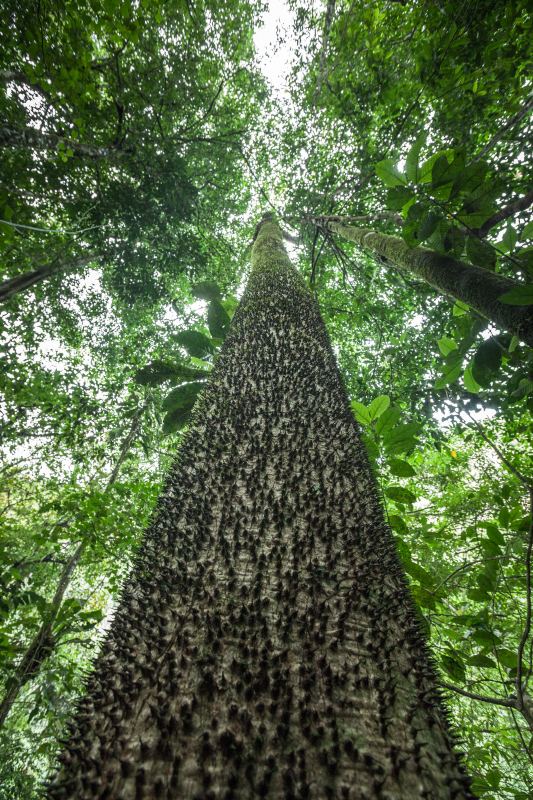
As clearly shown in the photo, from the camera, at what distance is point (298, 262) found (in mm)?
7871

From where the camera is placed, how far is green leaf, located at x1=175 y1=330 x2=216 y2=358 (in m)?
2.93

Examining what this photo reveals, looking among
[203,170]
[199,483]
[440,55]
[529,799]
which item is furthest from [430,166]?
[203,170]

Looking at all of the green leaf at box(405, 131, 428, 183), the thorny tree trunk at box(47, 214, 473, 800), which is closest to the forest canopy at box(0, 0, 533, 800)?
the green leaf at box(405, 131, 428, 183)

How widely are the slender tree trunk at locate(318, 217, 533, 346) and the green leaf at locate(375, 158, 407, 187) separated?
0.50 metres

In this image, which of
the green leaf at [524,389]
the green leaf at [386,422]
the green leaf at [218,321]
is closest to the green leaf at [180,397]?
the green leaf at [218,321]

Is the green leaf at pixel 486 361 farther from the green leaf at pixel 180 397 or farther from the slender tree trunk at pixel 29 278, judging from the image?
the slender tree trunk at pixel 29 278

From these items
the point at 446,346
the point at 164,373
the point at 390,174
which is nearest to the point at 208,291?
the point at 164,373

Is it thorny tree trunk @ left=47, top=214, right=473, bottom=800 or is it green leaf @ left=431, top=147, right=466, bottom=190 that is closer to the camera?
thorny tree trunk @ left=47, top=214, right=473, bottom=800

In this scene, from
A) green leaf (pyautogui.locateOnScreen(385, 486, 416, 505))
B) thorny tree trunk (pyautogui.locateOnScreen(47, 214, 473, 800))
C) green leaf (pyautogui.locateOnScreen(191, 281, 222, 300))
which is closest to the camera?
thorny tree trunk (pyautogui.locateOnScreen(47, 214, 473, 800))

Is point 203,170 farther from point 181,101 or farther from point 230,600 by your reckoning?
point 230,600

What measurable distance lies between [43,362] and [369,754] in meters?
8.20

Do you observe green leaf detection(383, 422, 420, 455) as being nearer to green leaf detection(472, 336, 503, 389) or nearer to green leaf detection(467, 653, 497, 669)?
green leaf detection(472, 336, 503, 389)

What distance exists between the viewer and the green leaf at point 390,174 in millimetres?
1666

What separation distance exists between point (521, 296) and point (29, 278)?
286 inches
